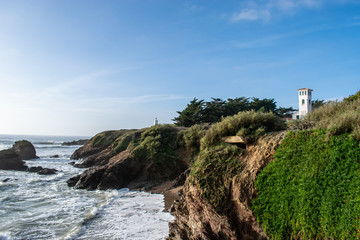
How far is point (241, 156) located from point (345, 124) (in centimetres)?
242

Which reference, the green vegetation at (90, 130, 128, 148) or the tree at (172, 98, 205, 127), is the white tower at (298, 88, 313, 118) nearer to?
the tree at (172, 98, 205, 127)

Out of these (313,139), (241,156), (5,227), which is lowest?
(5,227)

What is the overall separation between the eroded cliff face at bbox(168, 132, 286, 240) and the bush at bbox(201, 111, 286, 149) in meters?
0.40

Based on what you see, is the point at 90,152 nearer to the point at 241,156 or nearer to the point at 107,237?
the point at 107,237

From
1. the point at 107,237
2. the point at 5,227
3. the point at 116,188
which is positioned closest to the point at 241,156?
the point at 107,237

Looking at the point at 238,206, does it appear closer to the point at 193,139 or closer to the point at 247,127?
the point at 247,127

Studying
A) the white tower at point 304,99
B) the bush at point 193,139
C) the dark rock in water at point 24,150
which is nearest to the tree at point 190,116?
the bush at point 193,139

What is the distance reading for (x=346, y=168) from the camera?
4.05 meters

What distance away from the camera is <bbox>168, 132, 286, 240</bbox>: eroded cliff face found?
529 cm

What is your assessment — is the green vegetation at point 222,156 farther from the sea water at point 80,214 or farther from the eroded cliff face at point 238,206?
the sea water at point 80,214

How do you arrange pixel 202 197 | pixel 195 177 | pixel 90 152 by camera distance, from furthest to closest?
1. pixel 90 152
2. pixel 195 177
3. pixel 202 197

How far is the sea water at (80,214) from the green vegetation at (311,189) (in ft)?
14.9

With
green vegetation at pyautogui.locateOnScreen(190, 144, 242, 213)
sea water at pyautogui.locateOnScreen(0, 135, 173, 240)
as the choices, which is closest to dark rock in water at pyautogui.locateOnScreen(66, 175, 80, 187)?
sea water at pyautogui.locateOnScreen(0, 135, 173, 240)

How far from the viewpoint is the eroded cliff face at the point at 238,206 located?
5.29 meters
